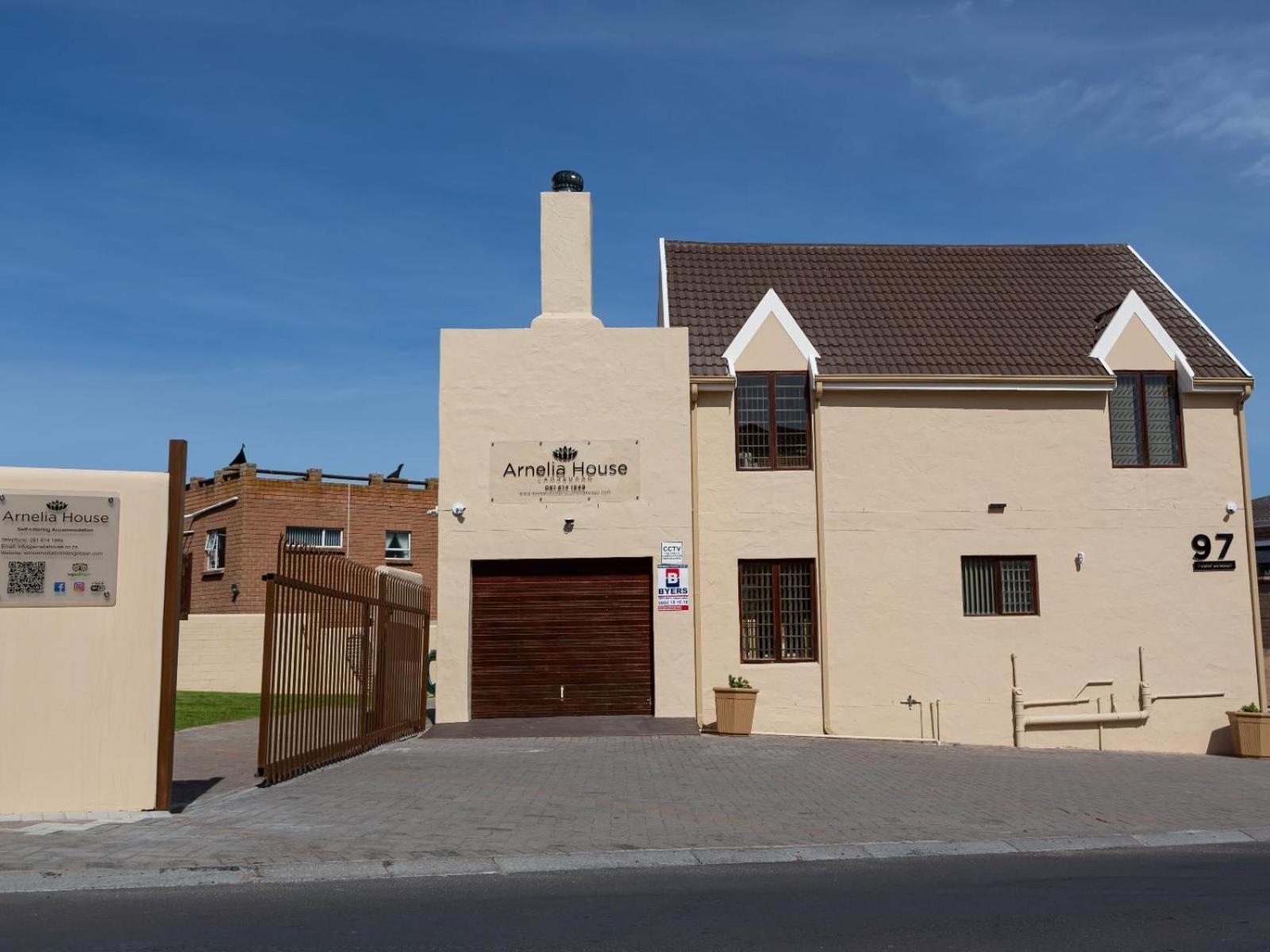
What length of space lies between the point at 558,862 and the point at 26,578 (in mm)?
4775

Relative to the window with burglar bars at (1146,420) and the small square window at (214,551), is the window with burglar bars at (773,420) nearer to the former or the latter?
the window with burglar bars at (1146,420)

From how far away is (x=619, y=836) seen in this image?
914 centimetres

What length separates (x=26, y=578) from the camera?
9.49 m

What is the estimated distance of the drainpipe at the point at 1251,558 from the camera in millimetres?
19391

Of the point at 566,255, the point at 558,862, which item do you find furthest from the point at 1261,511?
the point at 558,862

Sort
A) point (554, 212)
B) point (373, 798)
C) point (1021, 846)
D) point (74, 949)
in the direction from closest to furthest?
point (74, 949) < point (1021, 846) < point (373, 798) < point (554, 212)

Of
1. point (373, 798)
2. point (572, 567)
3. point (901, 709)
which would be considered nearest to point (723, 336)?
point (572, 567)

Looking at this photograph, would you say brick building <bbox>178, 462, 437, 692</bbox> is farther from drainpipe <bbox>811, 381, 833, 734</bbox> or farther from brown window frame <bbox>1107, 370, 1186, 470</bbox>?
brown window frame <bbox>1107, 370, 1186, 470</bbox>

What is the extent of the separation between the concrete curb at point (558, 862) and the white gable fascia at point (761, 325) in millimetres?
10589

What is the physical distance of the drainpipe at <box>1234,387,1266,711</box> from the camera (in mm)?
19391

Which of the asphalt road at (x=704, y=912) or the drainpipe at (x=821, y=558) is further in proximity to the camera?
the drainpipe at (x=821, y=558)

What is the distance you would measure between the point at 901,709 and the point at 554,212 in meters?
9.44

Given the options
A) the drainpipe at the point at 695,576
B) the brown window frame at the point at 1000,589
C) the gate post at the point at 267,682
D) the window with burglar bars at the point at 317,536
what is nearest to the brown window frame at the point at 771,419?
the drainpipe at the point at 695,576

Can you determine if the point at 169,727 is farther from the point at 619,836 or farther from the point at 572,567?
the point at 572,567
